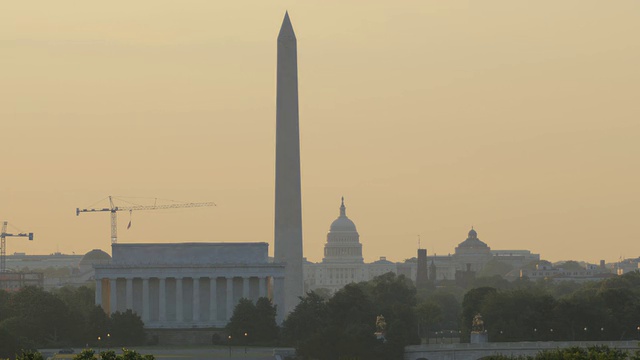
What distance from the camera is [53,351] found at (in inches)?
7854

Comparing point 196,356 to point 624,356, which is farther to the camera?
point 196,356

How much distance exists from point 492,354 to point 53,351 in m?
38.1

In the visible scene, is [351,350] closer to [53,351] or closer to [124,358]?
[53,351]

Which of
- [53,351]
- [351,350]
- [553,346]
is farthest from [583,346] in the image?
[53,351]

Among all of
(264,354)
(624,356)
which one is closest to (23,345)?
(264,354)

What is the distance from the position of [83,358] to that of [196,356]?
256 ft

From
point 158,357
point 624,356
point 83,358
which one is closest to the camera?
point 83,358

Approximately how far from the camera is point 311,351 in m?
199

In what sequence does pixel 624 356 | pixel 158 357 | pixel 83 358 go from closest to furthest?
1. pixel 83 358
2. pixel 624 356
3. pixel 158 357

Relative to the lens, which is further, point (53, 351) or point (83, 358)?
point (53, 351)

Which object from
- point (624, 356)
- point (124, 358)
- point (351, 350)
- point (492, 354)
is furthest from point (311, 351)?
point (124, 358)

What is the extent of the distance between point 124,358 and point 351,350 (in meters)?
81.5

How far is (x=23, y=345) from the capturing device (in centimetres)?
19188

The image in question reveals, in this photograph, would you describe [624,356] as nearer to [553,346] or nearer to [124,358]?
[553,346]
